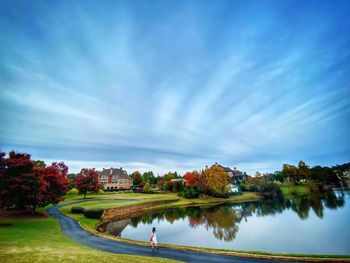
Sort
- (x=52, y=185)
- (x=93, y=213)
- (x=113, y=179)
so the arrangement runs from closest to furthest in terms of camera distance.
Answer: (x=52, y=185)
(x=93, y=213)
(x=113, y=179)

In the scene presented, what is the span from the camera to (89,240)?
2295cm

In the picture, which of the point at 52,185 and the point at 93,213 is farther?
the point at 93,213

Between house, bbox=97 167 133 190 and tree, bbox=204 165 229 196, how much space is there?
184 ft

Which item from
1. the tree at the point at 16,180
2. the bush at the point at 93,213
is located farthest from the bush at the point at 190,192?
the tree at the point at 16,180

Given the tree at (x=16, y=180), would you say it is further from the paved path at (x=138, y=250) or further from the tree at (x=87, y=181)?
the tree at (x=87, y=181)

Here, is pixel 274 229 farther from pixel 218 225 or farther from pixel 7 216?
pixel 7 216

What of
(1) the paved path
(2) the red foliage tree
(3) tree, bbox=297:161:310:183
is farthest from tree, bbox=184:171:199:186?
(3) tree, bbox=297:161:310:183

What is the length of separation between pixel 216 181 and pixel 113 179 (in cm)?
6383

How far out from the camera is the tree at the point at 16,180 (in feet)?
87.5

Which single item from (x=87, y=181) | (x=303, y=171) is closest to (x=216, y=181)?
(x=87, y=181)

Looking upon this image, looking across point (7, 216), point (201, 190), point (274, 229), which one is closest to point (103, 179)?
point (201, 190)

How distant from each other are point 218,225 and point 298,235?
481 inches

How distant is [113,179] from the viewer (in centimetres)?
11794

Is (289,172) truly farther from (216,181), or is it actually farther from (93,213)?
(93,213)
